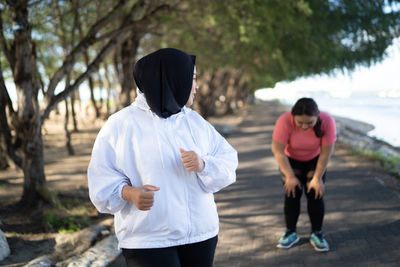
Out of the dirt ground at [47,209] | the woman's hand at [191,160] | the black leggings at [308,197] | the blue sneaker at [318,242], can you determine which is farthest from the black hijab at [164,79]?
the dirt ground at [47,209]

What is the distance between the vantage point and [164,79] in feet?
7.00

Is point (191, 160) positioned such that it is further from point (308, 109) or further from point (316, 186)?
point (316, 186)

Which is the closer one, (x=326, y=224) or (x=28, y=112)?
(x=326, y=224)

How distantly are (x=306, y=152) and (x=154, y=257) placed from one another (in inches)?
112

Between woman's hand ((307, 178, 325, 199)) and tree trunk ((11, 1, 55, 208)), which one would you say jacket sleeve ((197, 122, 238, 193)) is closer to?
woman's hand ((307, 178, 325, 199))

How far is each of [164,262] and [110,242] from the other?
3.28 metres

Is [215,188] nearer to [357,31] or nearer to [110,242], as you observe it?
[110,242]

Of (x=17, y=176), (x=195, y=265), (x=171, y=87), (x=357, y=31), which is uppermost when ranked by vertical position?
(x=357, y=31)

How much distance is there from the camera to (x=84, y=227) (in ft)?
20.7

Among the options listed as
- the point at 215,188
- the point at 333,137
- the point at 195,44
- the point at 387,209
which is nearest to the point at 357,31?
the point at 195,44

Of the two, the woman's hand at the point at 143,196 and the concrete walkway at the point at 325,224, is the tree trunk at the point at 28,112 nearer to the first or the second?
the concrete walkway at the point at 325,224

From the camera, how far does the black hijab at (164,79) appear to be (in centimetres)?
214

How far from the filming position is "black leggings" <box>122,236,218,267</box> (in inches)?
87.1

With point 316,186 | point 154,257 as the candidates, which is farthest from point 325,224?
point 154,257
